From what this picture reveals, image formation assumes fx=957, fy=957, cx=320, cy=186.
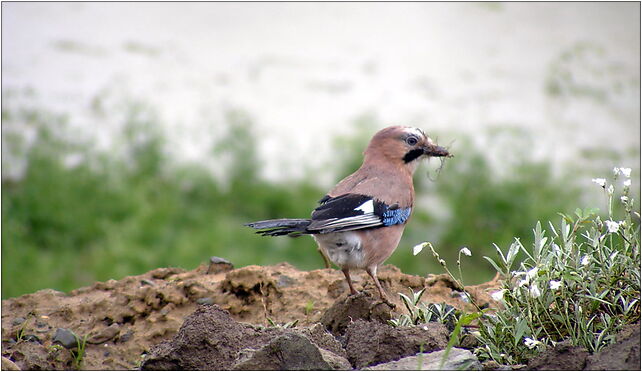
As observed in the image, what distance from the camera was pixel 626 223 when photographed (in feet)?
13.4

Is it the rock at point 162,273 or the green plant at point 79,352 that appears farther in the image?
the rock at point 162,273

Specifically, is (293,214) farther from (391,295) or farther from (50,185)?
(391,295)

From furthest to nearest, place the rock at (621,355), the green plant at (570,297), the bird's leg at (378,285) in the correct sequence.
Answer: the bird's leg at (378,285)
the green plant at (570,297)
the rock at (621,355)

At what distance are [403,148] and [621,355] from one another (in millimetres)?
2461

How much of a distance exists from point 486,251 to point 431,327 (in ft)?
15.4

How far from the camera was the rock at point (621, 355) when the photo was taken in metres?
3.52

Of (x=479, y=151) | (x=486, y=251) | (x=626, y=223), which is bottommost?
(x=486, y=251)

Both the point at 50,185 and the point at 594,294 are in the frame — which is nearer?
the point at 594,294

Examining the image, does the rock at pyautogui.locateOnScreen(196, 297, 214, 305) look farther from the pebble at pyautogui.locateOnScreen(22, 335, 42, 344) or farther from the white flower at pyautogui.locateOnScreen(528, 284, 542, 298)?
the white flower at pyautogui.locateOnScreen(528, 284, 542, 298)

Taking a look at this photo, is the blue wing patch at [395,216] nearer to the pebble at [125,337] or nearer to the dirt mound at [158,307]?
the dirt mound at [158,307]

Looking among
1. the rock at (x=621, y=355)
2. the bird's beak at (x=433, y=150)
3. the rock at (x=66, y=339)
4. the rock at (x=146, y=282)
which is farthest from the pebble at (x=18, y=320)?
the rock at (x=621, y=355)

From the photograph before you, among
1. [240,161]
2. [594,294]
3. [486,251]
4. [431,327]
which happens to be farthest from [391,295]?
[240,161]

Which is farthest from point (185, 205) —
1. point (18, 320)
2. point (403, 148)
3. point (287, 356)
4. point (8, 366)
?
point (287, 356)

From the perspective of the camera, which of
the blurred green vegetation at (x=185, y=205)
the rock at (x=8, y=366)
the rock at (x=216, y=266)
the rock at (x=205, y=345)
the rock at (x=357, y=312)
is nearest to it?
the rock at (x=205, y=345)
